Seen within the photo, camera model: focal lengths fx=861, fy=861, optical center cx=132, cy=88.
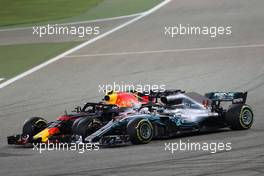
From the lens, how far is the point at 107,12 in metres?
35.0

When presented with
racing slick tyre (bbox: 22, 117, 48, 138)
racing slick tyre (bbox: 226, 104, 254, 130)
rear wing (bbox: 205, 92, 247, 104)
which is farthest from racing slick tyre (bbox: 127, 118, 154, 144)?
rear wing (bbox: 205, 92, 247, 104)

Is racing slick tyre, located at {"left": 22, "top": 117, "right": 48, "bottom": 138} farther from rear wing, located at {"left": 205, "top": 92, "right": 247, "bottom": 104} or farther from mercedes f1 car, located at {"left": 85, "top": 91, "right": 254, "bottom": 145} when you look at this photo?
rear wing, located at {"left": 205, "top": 92, "right": 247, "bottom": 104}

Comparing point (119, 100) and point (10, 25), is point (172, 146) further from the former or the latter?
point (10, 25)

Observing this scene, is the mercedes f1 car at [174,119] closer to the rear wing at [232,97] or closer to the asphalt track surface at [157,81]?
the rear wing at [232,97]

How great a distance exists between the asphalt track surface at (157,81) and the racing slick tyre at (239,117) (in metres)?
0.19

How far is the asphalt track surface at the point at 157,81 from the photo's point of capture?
12.6 meters

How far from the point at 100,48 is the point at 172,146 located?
1435 centimetres

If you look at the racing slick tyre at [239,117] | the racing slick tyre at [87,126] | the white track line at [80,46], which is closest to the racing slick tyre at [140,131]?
the racing slick tyre at [87,126]

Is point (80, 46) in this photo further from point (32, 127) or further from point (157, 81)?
point (32, 127)

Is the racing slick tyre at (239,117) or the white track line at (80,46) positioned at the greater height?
the white track line at (80,46)

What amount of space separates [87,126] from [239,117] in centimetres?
299

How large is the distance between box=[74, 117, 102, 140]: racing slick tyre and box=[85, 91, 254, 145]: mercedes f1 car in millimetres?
182

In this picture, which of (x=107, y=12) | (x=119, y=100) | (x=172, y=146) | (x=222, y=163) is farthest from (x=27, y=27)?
(x=222, y=163)

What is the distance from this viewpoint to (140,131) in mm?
14828
